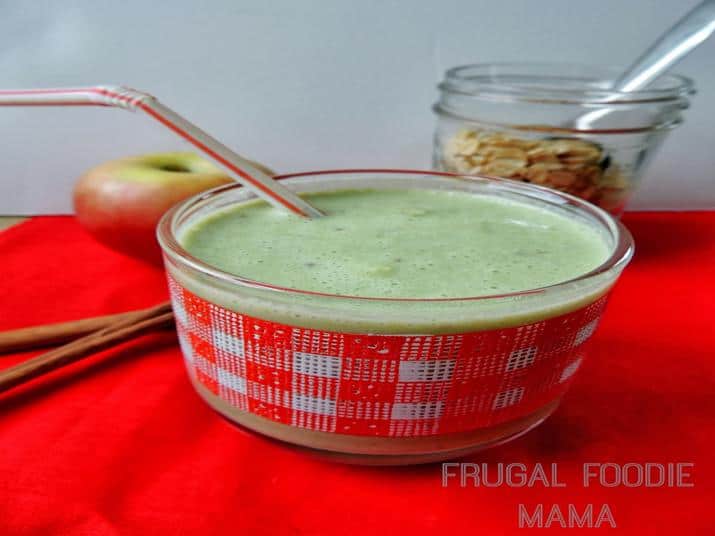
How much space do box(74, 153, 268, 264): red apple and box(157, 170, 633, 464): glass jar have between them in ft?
1.19

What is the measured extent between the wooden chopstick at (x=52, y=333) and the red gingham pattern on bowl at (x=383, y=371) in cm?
26

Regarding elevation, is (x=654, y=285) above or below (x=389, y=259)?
below

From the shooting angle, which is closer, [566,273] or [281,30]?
[566,273]

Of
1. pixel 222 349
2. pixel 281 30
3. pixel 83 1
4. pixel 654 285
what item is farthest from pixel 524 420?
pixel 83 1

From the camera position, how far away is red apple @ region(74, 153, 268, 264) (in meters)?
0.91

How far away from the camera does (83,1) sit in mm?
1062

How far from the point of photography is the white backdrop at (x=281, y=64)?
1092 mm

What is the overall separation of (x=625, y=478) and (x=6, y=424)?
0.52 metres

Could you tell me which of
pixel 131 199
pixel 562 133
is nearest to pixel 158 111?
pixel 131 199

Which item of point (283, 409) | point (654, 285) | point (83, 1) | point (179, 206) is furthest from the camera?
point (83, 1)

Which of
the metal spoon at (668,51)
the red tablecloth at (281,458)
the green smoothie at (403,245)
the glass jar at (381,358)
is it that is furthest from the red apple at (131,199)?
the metal spoon at (668,51)

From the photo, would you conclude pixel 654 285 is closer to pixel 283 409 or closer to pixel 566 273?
pixel 566 273

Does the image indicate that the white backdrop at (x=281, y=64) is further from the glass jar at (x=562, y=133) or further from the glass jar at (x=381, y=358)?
the glass jar at (x=381, y=358)

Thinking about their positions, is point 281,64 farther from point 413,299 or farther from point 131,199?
point 413,299
